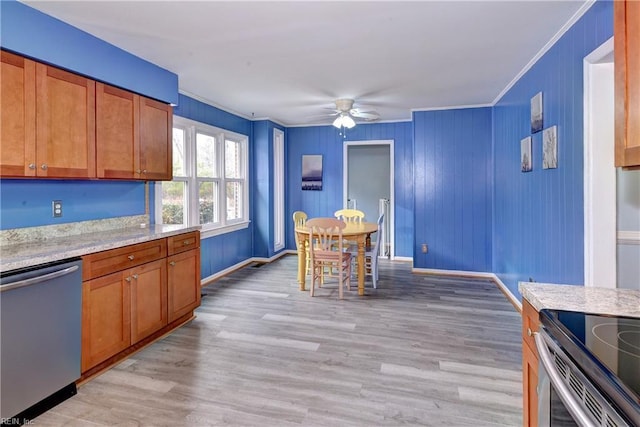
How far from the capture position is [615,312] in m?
1.18

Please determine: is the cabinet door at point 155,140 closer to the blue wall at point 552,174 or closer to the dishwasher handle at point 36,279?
the dishwasher handle at point 36,279

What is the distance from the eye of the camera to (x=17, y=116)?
2145 millimetres

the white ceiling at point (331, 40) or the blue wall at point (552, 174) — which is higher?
the white ceiling at point (331, 40)

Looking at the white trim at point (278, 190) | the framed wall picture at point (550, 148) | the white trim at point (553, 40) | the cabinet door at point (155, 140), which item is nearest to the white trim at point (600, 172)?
the white trim at point (553, 40)

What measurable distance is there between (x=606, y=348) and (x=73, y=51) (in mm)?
3415

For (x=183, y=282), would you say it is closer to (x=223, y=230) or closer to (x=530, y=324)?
(x=223, y=230)

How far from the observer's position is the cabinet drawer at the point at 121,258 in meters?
2.26

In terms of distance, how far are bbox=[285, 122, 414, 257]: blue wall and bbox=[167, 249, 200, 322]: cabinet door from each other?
11.1 ft

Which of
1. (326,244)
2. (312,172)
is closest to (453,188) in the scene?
(326,244)

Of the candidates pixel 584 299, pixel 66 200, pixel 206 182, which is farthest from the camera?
pixel 206 182

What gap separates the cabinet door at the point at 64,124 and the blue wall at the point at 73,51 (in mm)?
103

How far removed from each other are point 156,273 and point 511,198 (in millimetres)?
3875

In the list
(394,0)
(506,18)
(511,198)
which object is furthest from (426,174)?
(394,0)

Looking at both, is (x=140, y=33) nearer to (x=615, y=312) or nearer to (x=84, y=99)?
(x=84, y=99)
